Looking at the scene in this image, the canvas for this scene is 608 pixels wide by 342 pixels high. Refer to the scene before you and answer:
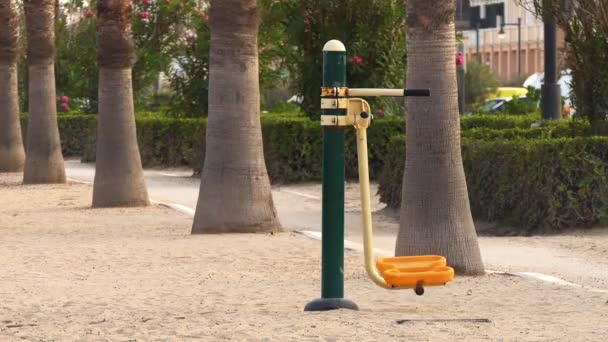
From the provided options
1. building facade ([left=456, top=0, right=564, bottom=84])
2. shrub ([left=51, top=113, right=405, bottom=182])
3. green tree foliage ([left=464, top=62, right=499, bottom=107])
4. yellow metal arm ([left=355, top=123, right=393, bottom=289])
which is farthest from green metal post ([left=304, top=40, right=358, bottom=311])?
building facade ([left=456, top=0, right=564, bottom=84])

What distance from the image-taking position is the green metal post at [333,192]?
8.64 metres

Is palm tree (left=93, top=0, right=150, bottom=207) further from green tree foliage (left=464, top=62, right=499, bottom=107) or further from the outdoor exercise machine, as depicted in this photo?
green tree foliage (left=464, top=62, right=499, bottom=107)

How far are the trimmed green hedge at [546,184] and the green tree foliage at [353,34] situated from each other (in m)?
8.45

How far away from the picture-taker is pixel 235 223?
1489 centimetres

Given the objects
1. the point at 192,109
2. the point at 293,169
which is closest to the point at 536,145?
the point at 293,169

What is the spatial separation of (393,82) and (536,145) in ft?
31.5

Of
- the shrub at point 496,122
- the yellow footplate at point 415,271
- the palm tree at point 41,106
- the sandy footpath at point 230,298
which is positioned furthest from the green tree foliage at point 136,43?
the yellow footplate at point 415,271

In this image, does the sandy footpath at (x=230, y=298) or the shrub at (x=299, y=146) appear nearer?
the sandy footpath at (x=230, y=298)

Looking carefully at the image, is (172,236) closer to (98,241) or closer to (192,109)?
(98,241)

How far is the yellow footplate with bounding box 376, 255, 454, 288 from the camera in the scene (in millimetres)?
8641

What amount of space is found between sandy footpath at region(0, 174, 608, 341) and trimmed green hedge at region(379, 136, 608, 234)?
213 cm

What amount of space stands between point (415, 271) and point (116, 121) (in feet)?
35.4

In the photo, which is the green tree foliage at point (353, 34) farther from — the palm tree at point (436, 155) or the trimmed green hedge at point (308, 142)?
the palm tree at point (436, 155)

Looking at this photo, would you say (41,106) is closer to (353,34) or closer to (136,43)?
(353,34)
